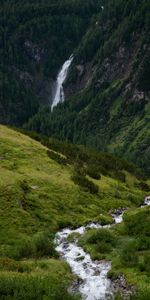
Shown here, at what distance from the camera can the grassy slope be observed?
31.4 metres

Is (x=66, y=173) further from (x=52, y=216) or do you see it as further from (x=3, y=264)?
(x=3, y=264)

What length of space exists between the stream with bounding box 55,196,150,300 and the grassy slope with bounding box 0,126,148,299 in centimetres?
93

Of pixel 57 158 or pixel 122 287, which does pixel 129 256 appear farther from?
pixel 57 158

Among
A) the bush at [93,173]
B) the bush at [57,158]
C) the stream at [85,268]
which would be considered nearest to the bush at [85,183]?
the bush at [57,158]

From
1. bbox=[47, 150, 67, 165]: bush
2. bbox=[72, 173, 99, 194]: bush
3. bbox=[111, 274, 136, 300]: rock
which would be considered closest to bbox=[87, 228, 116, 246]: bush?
bbox=[111, 274, 136, 300]: rock

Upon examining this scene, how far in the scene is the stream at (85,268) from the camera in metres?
28.8

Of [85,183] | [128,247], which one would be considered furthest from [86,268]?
[85,183]

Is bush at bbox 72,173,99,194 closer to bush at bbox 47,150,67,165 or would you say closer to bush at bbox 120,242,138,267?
bush at bbox 47,150,67,165

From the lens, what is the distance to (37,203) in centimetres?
4691

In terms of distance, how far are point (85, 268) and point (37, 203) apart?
1434cm

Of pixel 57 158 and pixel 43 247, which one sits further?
pixel 57 158

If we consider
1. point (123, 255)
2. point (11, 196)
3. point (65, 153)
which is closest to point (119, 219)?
point (11, 196)

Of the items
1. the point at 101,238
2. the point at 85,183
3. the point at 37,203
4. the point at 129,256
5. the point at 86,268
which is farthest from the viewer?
the point at 85,183

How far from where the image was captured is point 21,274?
28.8m
